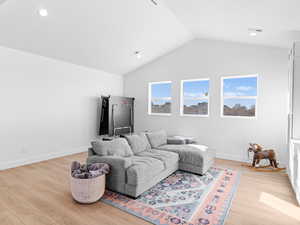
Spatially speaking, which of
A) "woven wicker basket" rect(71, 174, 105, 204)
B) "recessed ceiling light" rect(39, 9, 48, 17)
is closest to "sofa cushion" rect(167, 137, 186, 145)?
"woven wicker basket" rect(71, 174, 105, 204)

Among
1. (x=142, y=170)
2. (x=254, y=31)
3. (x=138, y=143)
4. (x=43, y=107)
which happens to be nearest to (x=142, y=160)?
(x=142, y=170)

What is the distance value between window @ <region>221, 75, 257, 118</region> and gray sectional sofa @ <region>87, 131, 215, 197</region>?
150cm

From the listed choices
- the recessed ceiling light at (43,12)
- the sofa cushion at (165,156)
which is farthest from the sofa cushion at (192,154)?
the recessed ceiling light at (43,12)

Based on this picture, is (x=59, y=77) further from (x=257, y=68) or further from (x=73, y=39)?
(x=257, y=68)

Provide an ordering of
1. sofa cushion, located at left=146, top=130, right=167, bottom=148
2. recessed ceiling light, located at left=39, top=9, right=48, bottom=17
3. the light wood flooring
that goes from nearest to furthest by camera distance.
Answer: the light wood flooring
recessed ceiling light, located at left=39, top=9, right=48, bottom=17
sofa cushion, located at left=146, top=130, right=167, bottom=148

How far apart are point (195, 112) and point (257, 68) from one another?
74.8 inches

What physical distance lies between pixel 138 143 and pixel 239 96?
2.95 metres

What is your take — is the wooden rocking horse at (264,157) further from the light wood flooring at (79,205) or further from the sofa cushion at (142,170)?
the sofa cushion at (142,170)

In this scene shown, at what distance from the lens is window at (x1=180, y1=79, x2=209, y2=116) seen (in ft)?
16.8

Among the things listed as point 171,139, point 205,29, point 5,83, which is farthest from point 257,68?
point 5,83

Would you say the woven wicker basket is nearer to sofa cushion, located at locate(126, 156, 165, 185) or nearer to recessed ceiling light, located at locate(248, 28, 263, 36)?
sofa cushion, located at locate(126, 156, 165, 185)

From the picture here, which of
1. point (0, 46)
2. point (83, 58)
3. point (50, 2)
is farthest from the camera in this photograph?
point (83, 58)

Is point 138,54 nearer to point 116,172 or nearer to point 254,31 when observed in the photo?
point 254,31

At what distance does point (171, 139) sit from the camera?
4.44 metres
